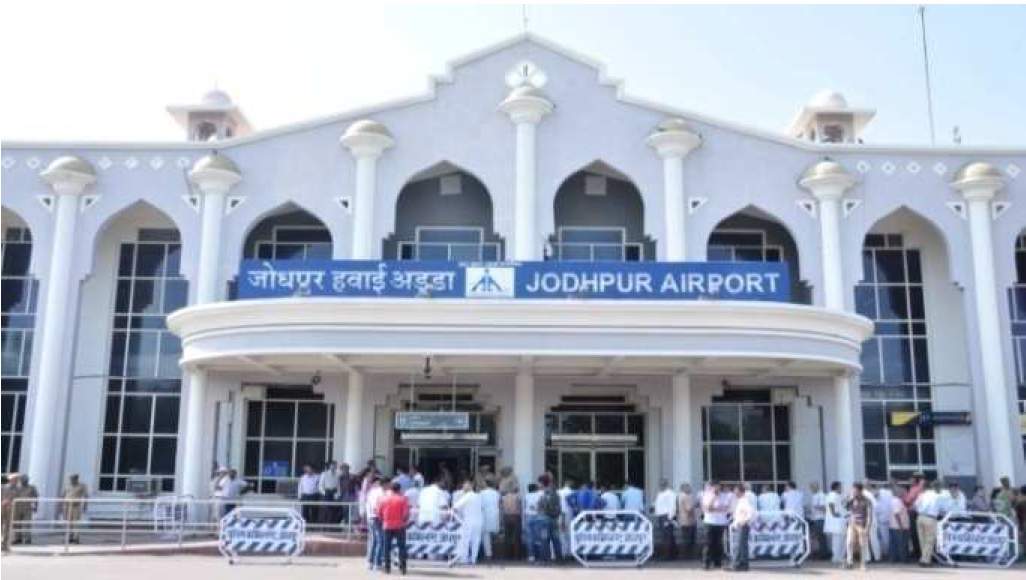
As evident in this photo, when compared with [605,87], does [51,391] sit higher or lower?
lower

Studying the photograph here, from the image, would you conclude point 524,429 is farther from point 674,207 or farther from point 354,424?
point 674,207

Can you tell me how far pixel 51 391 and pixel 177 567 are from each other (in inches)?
331

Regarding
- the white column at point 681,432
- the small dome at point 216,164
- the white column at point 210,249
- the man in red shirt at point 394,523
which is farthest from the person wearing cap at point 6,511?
the white column at point 681,432

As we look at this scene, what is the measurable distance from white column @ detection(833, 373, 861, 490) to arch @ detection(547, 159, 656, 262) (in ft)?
17.3

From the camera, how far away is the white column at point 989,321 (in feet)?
67.3

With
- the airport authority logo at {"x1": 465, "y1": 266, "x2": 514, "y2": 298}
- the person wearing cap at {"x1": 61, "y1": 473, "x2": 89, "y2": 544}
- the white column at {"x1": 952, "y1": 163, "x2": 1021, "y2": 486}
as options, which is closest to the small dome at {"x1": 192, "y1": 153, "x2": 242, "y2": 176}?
the airport authority logo at {"x1": 465, "y1": 266, "x2": 514, "y2": 298}

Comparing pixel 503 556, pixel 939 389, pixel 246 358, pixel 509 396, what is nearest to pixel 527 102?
pixel 509 396

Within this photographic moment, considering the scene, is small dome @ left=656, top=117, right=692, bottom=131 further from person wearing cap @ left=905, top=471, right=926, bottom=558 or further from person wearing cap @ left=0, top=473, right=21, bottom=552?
person wearing cap @ left=0, top=473, right=21, bottom=552

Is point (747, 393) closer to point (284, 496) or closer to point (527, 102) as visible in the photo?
point (527, 102)

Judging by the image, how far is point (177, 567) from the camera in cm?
1424

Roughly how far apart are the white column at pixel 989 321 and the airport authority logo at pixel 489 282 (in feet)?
34.6

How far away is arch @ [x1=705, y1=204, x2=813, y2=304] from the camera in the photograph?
23109mm

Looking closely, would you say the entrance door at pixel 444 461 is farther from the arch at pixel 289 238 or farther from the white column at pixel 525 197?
the arch at pixel 289 238

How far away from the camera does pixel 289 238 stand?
2327cm
